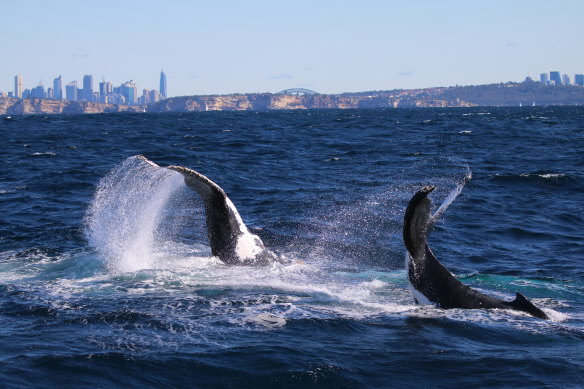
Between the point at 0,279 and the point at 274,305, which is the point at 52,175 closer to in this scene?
the point at 0,279

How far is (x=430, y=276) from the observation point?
29.3ft

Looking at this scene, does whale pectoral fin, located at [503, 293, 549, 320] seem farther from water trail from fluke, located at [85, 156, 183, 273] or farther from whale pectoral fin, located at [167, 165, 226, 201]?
water trail from fluke, located at [85, 156, 183, 273]

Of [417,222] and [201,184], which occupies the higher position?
[201,184]

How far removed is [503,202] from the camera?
2025 cm

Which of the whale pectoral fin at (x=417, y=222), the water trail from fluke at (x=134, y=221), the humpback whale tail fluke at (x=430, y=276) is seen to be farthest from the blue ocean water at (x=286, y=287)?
the whale pectoral fin at (x=417, y=222)

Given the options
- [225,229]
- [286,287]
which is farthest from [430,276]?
[225,229]

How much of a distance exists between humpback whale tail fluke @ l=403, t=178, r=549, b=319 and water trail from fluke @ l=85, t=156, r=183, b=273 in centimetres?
362

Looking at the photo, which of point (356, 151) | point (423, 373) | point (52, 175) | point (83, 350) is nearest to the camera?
point (423, 373)

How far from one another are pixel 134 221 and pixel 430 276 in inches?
283

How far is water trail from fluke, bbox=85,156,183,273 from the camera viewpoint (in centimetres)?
1142

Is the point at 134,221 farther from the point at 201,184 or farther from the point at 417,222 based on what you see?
the point at 417,222

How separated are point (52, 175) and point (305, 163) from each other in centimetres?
967

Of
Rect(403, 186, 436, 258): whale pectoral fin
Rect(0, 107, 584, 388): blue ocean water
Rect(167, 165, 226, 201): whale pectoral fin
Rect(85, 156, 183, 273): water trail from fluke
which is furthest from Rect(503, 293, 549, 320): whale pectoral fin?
Rect(85, 156, 183, 273): water trail from fluke

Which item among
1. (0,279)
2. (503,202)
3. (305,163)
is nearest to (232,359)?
(0,279)
